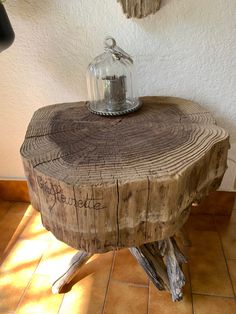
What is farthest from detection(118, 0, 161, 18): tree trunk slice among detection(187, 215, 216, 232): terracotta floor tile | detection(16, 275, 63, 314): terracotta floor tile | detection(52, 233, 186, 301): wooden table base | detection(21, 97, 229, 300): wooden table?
detection(16, 275, 63, 314): terracotta floor tile

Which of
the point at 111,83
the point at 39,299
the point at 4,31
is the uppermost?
the point at 4,31

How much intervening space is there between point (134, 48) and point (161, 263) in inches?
28.6

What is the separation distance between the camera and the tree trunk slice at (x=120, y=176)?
57 cm

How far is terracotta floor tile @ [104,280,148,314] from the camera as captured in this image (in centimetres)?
93

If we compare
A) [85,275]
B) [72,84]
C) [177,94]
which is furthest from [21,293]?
[177,94]

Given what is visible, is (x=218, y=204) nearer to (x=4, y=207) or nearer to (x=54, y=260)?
(x=54, y=260)

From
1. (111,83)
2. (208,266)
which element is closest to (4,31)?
(111,83)

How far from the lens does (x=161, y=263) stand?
0.95m

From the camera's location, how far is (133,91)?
0.96 meters

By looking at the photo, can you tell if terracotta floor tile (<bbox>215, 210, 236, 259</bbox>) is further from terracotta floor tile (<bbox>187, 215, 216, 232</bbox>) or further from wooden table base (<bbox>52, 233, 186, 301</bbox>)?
wooden table base (<bbox>52, 233, 186, 301</bbox>)

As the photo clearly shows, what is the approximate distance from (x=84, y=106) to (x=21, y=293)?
2.28 feet

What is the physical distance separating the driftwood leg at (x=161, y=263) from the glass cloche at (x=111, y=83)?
45 cm

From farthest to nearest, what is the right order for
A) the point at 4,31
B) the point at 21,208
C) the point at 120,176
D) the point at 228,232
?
1. the point at 21,208
2. the point at 228,232
3. the point at 4,31
4. the point at 120,176

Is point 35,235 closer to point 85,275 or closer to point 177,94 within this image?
point 85,275
